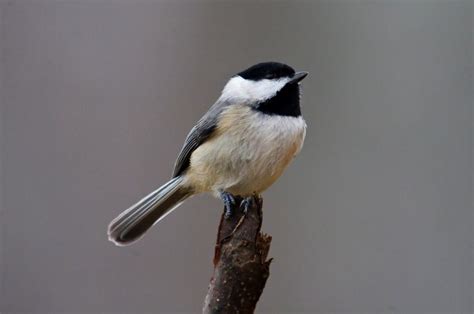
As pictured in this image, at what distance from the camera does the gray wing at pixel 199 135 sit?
101 inches

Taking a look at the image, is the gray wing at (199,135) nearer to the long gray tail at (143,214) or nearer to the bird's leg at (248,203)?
the long gray tail at (143,214)

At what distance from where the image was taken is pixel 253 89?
2.51 meters

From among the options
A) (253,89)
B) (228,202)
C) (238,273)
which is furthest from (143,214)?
(238,273)

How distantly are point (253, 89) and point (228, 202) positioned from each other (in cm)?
53

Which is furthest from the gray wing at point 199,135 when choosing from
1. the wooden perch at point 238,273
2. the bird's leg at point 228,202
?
the wooden perch at point 238,273

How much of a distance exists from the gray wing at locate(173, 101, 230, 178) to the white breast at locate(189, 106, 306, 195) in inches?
2.1

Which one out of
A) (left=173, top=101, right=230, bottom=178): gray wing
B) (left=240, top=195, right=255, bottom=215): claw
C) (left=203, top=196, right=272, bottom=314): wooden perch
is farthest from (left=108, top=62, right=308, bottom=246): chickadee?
(left=203, top=196, right=272, bottom=314): wooden perch

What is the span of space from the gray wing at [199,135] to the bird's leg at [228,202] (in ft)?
0.92

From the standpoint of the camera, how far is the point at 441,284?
3377 mm

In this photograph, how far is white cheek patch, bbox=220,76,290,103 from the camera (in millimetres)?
2456

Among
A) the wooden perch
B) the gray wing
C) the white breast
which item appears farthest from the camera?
the gray wing

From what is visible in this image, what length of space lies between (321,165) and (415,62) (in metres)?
0.97

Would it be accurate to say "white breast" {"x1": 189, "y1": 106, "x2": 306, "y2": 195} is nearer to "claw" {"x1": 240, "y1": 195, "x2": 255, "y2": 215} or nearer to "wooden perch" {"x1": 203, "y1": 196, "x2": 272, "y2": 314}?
"claw" {"x1": 240, "y1": 195, "x2": 255, "y2": 215}

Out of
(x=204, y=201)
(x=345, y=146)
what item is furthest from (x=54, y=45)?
(x=345, y=146)
